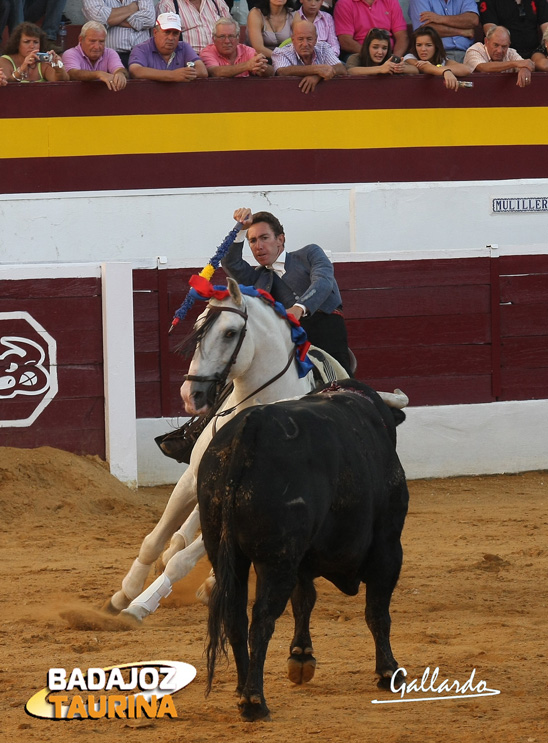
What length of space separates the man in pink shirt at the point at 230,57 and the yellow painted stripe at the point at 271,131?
36 cm

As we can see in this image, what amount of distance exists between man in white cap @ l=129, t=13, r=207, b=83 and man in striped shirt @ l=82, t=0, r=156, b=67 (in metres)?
0.16

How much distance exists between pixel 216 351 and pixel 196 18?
6.34 metres

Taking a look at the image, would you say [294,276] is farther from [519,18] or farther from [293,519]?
[519,18]

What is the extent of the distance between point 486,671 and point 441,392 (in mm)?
4651

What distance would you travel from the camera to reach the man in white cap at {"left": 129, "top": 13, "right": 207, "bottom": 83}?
30.2 ft

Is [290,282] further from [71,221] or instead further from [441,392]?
[71,221]

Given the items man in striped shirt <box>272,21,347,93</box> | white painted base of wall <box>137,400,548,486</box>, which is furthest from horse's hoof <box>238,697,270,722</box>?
man in striped shirt <box>272,21,347,93</box>

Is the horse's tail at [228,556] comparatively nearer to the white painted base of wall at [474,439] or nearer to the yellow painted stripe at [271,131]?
the white painted base of wall at [474,439]

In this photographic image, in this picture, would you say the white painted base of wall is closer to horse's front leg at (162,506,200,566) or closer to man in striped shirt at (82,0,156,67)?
horse's front leg at (162,506,200,566)

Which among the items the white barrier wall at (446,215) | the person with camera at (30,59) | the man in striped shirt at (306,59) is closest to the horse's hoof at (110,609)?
the white barrier wall at (446,215)

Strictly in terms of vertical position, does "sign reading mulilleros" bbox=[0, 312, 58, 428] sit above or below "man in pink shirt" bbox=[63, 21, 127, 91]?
below

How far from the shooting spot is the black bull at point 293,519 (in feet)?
10.2

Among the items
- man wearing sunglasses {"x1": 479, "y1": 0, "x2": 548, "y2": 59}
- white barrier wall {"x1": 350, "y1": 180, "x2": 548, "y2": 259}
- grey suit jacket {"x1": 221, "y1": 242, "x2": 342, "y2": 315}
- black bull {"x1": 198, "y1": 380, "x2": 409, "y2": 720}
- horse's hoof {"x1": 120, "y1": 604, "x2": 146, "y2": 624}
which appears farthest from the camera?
man wearing sunglasses {"x1": 479, "y1": 0, "x2": 548, "y2": 59}

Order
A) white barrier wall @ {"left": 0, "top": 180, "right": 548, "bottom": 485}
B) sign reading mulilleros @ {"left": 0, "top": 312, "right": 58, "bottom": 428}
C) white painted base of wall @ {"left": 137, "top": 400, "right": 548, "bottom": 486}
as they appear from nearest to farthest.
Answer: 1. sign reading mulilleros @ {"left": 0, "top": 312, "right": 58, "bottom": 428}
2. white painted base of wall @ {"left": 137, "top": 400, "right": 548, "bottom": 486}
3. white barrier wall @ {"left": 0, "top": 180, "right": 548, "bottom": 485}
